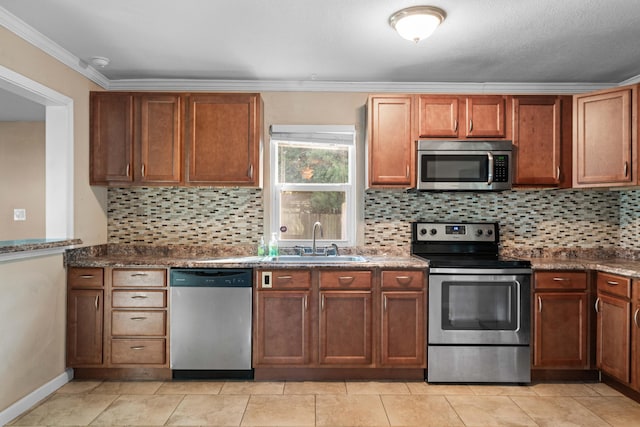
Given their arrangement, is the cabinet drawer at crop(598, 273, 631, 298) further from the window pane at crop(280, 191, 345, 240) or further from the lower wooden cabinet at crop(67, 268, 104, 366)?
the lower wooden cabinet at crop(67, 268, 104, 366)

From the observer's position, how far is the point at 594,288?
3.27m

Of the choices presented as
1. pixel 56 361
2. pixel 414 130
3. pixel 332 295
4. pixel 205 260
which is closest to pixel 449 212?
pixel 414 130

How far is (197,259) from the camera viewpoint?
11.4 ft

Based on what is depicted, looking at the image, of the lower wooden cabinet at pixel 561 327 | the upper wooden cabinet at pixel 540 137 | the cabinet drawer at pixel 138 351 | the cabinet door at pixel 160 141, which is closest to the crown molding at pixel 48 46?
the cabinet door at pixel 160 141

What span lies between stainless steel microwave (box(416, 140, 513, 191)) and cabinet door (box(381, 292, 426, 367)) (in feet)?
2.97

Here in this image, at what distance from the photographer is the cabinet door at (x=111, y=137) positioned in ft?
11.6

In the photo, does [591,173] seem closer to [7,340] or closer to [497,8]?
[497,8]

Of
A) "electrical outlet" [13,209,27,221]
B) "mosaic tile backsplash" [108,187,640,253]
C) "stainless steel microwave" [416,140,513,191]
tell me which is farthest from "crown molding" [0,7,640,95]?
"electrical outlet" [13,209,27,221]

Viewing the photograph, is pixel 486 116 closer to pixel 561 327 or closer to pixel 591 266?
pixel 591 266

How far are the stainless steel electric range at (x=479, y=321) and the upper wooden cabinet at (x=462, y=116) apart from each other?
105 centimetres

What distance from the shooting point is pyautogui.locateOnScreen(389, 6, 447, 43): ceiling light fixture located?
8.14ft

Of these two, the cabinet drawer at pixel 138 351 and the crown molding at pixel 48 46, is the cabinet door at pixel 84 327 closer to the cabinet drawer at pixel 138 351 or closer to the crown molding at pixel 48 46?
the cabinet drawer at pixel 138 351

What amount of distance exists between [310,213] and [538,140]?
6.51 feet

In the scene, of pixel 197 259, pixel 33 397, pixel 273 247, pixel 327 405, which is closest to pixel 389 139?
pixel 273 247
